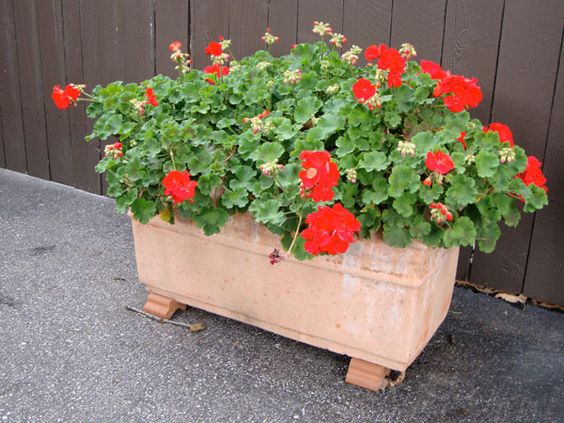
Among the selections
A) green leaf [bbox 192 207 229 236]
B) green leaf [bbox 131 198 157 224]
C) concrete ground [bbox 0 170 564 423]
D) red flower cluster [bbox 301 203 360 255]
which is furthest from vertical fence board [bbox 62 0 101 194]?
red flower cluster [bbox 301 203 360 255]

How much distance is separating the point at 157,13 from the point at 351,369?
1.70 metres

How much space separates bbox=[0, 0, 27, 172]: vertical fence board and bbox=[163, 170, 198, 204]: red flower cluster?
208 centimetres

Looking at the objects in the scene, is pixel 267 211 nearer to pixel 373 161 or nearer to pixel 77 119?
pixel 373 161

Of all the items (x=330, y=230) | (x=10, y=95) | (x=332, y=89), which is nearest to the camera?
(x=330, y=230)

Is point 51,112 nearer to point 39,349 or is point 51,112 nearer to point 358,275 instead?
point 39,349

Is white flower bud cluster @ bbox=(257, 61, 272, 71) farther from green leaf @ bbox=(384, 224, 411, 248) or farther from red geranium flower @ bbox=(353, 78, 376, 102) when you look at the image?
green leaf @ bbox=(384, 224, 411, 248)

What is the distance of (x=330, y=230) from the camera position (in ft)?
4.99

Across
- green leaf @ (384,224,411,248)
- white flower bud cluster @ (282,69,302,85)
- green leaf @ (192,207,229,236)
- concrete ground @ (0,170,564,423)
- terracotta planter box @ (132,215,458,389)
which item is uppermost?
white flower bud cluster @ (282,69,302,85)

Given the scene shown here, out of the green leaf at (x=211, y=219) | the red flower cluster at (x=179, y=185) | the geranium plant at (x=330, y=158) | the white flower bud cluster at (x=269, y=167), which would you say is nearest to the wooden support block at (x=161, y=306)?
the geranium plant at (x=330, y=158)

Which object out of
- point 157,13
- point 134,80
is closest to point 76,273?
point 134,80

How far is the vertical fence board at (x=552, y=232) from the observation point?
6.93 ft

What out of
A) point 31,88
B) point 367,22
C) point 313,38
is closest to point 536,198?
point 367,22

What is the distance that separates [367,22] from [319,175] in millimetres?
1000

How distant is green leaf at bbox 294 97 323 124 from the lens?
6.02 ft
